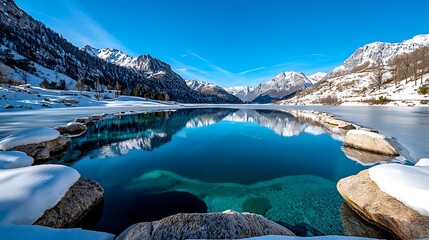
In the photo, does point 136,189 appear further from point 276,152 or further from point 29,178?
point 276,152

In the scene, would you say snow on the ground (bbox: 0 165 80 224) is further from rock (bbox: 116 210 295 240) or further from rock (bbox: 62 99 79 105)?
rock (bbox: 62 99 79 105)

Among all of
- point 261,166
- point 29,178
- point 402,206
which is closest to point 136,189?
point 29,178

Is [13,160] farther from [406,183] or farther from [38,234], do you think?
[406,183]

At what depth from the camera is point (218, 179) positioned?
951 cm

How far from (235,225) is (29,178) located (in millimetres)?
Result: 5740

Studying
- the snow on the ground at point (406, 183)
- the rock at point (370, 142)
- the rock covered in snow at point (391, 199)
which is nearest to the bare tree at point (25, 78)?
the rock at point (370, 142)

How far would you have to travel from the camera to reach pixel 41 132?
41.2ft

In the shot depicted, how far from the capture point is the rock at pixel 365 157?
10.8 meters

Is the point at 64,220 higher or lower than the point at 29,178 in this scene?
lower

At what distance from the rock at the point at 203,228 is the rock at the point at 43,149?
11.3m

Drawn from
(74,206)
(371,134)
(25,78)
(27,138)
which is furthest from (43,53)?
(371,134)

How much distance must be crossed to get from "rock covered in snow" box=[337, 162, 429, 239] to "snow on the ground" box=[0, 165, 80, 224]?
8802 mm

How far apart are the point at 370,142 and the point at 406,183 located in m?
9.37

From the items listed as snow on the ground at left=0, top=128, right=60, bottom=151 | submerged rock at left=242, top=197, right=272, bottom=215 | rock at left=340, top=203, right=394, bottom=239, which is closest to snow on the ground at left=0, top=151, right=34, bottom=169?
snow on the ground at left=0, top=128, right=60, bottom=151
